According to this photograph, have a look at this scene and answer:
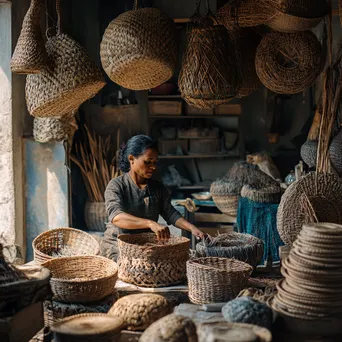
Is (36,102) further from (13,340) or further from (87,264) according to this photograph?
(13,340)

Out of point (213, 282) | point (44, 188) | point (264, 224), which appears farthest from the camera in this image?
point (44, 188)

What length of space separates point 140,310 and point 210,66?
1.90m

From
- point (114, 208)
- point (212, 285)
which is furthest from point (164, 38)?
point (212, 285)

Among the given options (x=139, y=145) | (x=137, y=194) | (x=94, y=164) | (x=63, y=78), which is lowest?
(x=94, y=164)

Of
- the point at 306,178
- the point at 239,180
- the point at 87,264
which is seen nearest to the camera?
the point at 87,264

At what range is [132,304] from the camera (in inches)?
129

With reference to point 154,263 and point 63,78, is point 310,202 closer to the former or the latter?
point 154,263

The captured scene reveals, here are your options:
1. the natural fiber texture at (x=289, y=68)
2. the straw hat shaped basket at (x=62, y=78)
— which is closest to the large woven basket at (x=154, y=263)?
the straw hat shaped basket at (x=62, y=78)

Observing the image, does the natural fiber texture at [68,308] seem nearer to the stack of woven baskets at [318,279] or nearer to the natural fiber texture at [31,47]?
the stack of woven baskets at [318,279]

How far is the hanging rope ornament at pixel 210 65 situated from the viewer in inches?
177

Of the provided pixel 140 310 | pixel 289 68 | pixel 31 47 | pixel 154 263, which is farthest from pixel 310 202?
pixel 31 47

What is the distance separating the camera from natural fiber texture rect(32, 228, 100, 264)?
469 cm

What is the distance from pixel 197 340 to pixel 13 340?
0.87 meters

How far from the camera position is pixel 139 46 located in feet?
14.2
